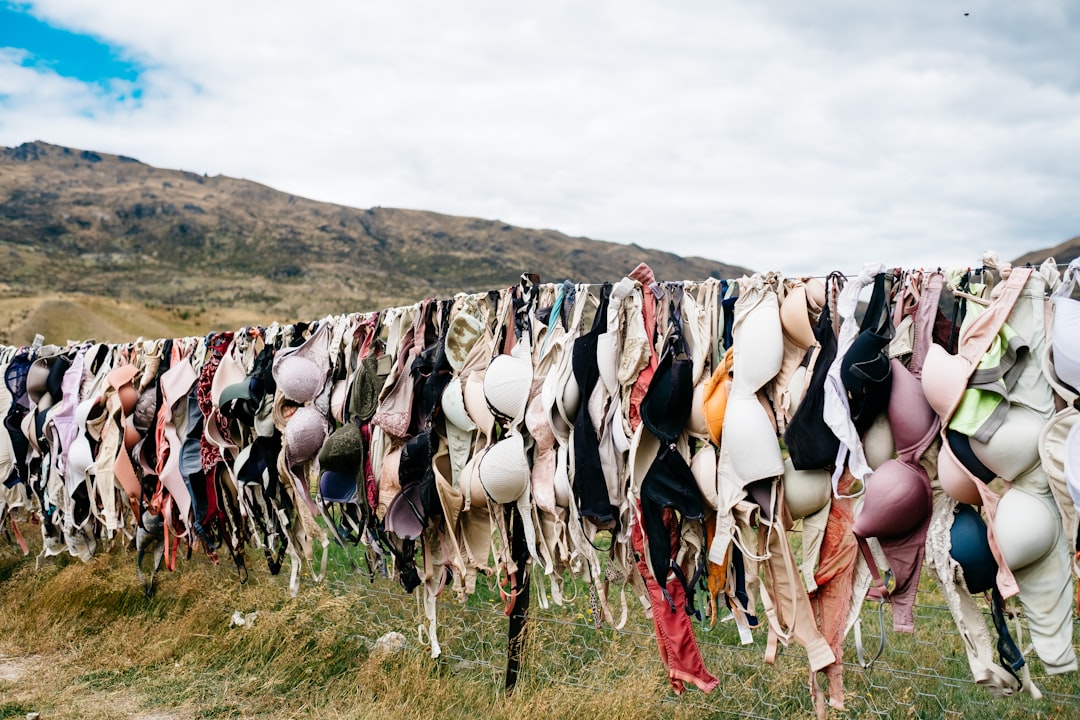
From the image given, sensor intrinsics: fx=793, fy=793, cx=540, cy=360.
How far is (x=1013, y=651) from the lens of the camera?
245 centimetres

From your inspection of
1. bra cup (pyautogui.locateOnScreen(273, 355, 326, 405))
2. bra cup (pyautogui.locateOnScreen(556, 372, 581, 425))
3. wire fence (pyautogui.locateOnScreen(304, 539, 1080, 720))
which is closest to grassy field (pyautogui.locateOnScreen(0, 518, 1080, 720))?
wire fence (pyautogui.locateOnScreen(304, 539, 1080, 720))

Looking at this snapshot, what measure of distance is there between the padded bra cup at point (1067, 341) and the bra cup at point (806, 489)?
78 cm

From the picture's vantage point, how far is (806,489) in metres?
2.72

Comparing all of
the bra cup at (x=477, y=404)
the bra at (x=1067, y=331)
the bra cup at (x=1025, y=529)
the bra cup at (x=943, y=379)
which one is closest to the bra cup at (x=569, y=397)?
the bra cup at (x=477, y=404)

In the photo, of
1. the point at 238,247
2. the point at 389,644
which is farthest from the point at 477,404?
the point at 238,247

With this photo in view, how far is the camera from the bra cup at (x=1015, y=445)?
2277 millimetres

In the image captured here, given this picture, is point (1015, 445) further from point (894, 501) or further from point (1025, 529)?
point (894, 501)

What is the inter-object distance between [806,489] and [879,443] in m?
0.29

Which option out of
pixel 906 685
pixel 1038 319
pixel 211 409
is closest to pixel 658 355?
pixel 1038 319

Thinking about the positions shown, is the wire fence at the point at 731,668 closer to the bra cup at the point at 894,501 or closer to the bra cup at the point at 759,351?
the bra cup at the point at 894,501

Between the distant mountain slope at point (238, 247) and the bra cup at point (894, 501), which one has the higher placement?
the distant mountain slope at point (238, 247)

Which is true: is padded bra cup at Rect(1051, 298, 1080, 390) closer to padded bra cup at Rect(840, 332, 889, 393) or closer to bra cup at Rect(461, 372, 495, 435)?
padded bra cup at Rect(840, 332, 889, 393)

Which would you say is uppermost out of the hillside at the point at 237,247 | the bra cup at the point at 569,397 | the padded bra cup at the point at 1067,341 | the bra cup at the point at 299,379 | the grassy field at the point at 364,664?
the hillside at the point at 237,247

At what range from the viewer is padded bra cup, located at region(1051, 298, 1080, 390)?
2178mm
